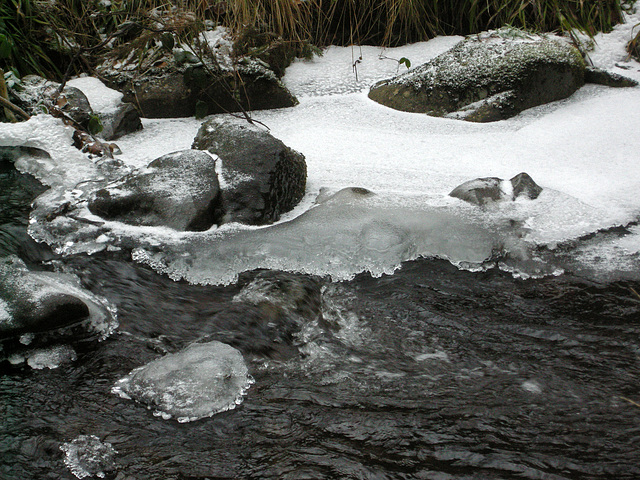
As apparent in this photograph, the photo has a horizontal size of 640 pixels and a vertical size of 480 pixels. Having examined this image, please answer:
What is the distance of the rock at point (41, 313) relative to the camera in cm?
209

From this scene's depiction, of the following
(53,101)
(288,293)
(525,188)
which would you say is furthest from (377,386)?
(53,101)

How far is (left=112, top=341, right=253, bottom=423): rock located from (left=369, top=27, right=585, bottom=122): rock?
319cm

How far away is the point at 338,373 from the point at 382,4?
423 centimetres

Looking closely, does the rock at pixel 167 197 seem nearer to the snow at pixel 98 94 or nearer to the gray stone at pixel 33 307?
the gray stone at pixel 33 307

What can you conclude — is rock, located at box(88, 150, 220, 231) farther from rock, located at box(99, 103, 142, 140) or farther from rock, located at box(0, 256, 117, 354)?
rock, located at box(99, 103, 142, 140)

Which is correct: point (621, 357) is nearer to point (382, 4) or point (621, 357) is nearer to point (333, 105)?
point (333, 105)

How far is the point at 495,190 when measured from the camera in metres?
3.26

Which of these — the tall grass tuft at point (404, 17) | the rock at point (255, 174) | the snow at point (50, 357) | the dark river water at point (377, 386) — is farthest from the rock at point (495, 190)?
the tall grass tuft at point (404, 17)

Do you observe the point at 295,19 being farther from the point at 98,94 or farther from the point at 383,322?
the point at 383,322

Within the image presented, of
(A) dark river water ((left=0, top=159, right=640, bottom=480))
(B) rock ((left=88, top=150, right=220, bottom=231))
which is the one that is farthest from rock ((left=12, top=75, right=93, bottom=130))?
(A) dark river water ((left=0, top=159, right=640, bottom=480))

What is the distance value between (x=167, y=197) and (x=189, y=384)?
4.79ft

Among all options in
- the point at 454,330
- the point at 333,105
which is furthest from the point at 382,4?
the point at 454,330

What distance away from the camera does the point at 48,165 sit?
378 centimetres

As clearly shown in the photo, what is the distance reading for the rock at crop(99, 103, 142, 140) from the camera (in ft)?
13.9
